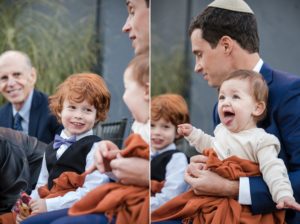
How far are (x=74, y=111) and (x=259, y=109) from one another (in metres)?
0.95

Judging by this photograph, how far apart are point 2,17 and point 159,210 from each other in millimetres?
1356

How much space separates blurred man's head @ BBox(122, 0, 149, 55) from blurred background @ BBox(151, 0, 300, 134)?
0.15 ft

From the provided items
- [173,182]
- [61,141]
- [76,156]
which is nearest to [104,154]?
[76,156]

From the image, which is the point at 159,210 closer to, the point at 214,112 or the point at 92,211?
the point at 92,211

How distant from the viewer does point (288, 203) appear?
3.62 metres

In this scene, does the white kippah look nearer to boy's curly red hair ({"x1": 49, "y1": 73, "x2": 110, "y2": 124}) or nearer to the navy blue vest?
boy's curly red hair ({"x1": 49, "y1": 73, "x2": 110, "y2": 124})

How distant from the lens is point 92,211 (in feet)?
12.8

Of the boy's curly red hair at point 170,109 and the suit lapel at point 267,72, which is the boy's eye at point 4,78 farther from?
the suit lapel at point 267,72

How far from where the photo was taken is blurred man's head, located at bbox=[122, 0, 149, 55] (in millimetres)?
3988

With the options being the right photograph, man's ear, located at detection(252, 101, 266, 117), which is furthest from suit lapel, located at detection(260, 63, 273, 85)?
man's ear, located at detection(252, 101, 266, 117)

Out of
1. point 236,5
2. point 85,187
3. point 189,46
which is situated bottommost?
point 85,187

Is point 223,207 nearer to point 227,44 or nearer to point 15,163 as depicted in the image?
point 227,44

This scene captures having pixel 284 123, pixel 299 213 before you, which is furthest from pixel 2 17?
pixel 299 213

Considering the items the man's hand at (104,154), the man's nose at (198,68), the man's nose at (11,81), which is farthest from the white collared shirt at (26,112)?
the man's nose at (198,68)
